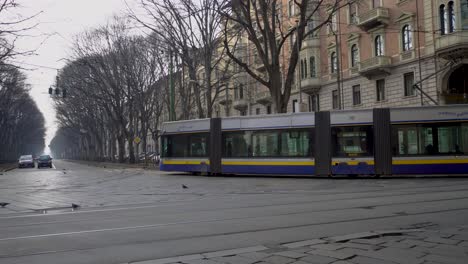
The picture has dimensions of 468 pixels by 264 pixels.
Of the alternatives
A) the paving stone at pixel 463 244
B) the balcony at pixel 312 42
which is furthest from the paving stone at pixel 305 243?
the balcony at pixel 312 42

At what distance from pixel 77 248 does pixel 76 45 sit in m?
39.0

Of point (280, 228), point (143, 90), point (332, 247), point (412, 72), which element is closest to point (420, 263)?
point (332, 247)

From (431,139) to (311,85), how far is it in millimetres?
23600

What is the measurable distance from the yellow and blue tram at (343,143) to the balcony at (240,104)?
107 feet

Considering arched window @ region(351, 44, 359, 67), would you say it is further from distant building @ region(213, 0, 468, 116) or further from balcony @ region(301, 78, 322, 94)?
balcony @ region(301, 78, 322, 94)

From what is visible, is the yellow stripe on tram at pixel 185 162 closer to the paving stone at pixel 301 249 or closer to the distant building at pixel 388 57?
the distant building at pixel 388 57

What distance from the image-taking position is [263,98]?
5138 cm

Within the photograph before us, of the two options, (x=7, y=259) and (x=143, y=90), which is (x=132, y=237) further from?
(x=143, y=90)

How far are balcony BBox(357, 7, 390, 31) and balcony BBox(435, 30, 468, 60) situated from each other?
20.1ft

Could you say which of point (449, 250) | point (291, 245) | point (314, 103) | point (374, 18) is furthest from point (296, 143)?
point (314, 103)

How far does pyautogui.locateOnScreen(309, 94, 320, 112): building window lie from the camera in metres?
44.3

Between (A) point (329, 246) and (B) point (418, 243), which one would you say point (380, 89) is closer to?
(B) point (418, 243)

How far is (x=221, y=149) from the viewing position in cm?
2470

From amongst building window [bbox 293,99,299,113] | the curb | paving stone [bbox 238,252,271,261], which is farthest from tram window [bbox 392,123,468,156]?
building window [bbox 293,99,299,113]
